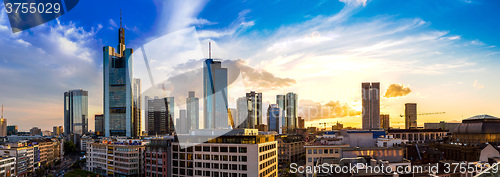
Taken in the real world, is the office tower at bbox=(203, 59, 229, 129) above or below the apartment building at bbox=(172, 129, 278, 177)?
above

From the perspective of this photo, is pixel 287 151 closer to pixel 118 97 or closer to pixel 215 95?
pixel 215 95

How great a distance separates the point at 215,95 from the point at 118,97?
5791cm

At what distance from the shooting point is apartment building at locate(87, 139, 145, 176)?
290 ft

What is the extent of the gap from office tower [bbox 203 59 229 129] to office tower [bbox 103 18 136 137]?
44811 mm

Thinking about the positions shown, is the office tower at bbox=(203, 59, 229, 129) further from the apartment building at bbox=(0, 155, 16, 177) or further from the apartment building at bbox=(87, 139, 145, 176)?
the apartment building at bbox=(0, 155, 16, 177)

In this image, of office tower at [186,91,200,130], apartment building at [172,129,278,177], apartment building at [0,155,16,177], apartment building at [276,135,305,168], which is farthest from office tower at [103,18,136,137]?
apartment building at [172,129,278,177]

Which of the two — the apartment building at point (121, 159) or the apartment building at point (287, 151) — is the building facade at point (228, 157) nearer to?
the apartment building at point (121, 159)

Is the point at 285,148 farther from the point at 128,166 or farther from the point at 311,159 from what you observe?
the point at 311,159

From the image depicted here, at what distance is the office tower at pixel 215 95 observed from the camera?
5581 inches

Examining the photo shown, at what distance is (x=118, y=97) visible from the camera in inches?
7490

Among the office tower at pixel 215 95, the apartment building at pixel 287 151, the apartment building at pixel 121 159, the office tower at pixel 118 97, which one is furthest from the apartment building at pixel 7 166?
the office tower at pixel 118 97

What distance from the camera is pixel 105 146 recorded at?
3861 inches

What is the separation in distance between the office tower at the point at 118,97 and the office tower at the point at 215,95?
147 feet

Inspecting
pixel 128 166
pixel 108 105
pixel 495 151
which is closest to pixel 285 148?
pixel 128 166
